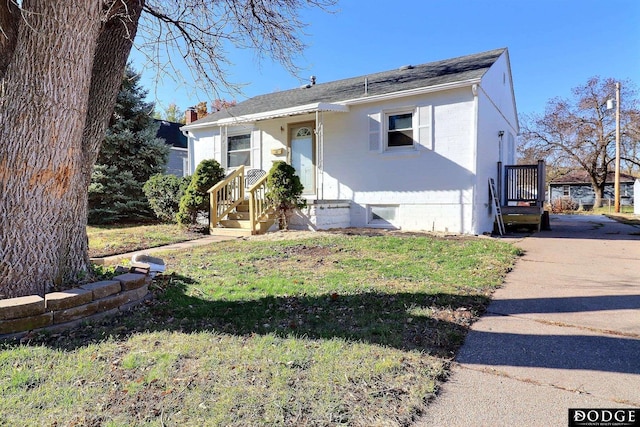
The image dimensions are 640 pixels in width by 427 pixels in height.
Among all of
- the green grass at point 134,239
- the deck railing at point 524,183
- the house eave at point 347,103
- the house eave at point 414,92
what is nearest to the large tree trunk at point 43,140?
the green grass at point 134,239

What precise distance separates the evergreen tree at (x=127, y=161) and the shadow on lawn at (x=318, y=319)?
1020cm

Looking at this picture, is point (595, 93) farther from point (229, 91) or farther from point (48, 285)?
point (48, 285)

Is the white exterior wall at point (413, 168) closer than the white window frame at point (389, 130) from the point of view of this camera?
Yes

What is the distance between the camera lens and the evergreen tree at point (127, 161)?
1262 centimetres

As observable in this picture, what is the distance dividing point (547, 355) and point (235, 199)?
28.9 ft

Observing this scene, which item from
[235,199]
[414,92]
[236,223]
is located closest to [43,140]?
[236,223]

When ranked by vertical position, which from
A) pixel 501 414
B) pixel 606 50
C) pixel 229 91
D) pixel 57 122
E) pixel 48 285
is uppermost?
pixel 606 50

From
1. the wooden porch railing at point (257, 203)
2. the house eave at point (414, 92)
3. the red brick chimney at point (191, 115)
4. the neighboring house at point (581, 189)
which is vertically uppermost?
the red brick chimney at point (191, 115)

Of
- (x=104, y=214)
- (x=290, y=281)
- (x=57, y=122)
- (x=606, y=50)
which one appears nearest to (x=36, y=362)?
(x=57, y=122)

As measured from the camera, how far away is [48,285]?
3.25 meters

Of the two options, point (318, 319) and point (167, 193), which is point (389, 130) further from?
point (318, 319)

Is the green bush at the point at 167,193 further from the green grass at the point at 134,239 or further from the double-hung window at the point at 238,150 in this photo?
the double-hung window at the point at 238,150

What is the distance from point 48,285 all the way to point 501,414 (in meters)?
3.56

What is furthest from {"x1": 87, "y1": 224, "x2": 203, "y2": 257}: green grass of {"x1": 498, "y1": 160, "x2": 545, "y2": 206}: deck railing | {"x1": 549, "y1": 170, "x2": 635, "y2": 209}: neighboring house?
{"x1": 549, "y1": 170, "x2": 635, "y2": 209}: neighboring house
